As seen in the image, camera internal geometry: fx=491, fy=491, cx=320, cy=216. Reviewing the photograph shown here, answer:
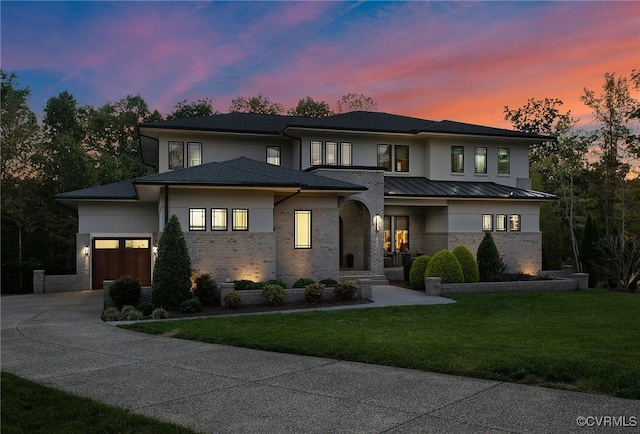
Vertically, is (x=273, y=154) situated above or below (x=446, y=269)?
above

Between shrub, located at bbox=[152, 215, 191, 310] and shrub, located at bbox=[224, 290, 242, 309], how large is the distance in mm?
1267

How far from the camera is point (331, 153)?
86.8 ft

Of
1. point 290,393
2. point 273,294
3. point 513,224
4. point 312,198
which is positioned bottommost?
point 290,393

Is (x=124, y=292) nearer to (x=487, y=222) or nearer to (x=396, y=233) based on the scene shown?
(x=396, y=233)

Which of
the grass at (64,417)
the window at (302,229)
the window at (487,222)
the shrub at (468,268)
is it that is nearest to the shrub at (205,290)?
the window at (302,229)

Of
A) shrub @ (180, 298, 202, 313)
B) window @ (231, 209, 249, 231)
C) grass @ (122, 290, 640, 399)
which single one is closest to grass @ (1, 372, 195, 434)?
grass @ (122, 290, 640, 399)

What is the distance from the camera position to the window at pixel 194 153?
26.2m

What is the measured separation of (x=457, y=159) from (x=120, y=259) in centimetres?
1959

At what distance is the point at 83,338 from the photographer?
11.8 metres

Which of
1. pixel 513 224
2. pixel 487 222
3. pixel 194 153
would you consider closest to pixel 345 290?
pixel 487 222

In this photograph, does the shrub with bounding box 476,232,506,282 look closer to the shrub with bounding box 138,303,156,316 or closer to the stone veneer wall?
the stone veneer wall

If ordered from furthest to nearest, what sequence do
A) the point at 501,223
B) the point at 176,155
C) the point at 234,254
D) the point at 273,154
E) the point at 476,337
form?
the point at 273,154 → the point at 501,223 → the point at 176,155 → the point at 234,254 → the point at 476,337

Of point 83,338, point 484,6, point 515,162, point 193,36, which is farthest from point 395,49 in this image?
point 83,338

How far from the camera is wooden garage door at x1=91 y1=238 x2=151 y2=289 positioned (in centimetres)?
2481
